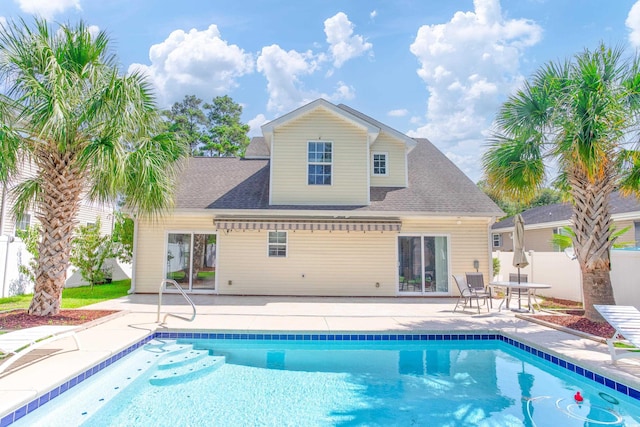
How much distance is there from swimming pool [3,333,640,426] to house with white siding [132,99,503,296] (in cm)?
748

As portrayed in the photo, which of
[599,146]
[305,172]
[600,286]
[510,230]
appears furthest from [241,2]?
[510,230]

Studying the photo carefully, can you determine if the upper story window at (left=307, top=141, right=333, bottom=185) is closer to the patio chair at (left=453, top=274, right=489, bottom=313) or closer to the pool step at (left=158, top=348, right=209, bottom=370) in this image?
the patio chair at (left=453, top=274, right=489, bottom=313)

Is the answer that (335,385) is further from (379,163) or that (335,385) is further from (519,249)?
(379,163)

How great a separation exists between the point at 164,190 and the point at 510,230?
3429 centimetres

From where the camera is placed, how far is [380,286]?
Result: 17.9m

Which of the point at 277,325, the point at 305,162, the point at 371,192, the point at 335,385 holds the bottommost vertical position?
the point at 335,385

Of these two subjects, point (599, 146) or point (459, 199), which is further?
point (459, 199)

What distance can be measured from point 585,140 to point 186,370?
12226 millimetres

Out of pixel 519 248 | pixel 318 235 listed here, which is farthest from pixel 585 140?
pixel 318 235

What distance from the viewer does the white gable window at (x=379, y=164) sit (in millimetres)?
20047

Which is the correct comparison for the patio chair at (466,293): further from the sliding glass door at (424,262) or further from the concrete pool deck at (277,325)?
the sliding glass door at (424,262)

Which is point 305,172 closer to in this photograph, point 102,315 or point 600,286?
point 102,315

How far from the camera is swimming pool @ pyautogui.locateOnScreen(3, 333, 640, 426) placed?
6246mm

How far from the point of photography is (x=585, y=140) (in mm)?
9906
